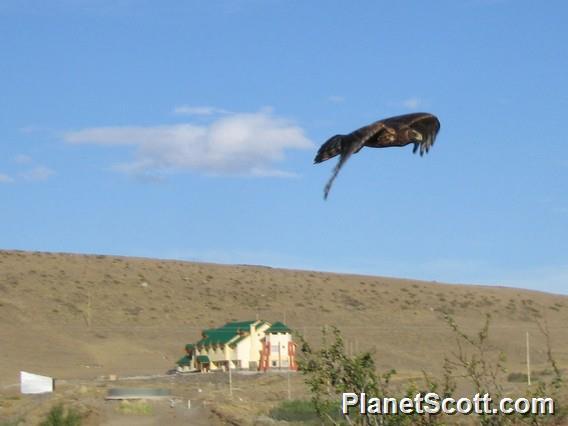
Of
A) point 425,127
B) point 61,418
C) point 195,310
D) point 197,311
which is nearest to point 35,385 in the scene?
point 61,418

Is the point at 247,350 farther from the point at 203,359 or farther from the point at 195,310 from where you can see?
the point at 195,310

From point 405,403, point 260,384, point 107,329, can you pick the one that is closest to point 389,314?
point 107,329

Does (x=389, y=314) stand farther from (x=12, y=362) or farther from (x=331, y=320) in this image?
(x=12, y=362)

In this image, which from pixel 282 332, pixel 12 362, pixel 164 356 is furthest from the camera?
pixel 164 356

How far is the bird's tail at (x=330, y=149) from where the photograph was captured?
32.0 ft

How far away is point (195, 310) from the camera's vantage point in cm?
6788

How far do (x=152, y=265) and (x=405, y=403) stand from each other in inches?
2736

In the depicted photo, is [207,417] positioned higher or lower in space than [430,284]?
lower

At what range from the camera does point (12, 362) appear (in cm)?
5081

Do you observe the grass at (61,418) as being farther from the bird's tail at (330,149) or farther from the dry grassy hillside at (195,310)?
the dry grassy hillside at (195,310)

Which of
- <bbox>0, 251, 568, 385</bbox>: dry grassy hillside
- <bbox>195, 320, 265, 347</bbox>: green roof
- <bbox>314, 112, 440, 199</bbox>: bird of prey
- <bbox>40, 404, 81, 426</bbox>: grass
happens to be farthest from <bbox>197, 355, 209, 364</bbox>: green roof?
<bbox>314, 112, 440, 199</bbox>: bird of prey

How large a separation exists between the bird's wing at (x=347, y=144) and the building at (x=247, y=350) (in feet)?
109

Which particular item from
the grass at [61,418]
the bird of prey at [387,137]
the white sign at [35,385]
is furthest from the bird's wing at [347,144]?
the white sign at [35,385]

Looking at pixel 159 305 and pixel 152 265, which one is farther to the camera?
pixel 152 265
